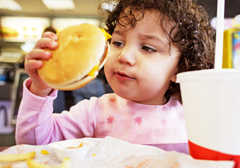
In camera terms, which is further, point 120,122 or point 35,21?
point 35,21

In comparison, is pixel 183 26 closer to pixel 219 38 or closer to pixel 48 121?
pixel 219 38

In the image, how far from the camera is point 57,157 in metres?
1.00

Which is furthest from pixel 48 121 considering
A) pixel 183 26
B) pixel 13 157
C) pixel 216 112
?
pixel 183 26

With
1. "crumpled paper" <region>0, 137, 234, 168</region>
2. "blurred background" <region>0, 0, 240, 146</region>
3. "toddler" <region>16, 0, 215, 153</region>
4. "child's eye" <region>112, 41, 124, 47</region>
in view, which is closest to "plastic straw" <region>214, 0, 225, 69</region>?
"crumpled paper" <region>0, 137, 234, 168</region>

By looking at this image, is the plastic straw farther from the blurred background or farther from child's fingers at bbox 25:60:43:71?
the blurred background

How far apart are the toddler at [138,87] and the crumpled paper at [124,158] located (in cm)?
20

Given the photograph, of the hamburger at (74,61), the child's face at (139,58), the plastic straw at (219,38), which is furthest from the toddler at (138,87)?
the plastic straw at (219,38)

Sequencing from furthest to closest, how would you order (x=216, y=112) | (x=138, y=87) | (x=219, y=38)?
1. (x=138, y=87)
2. (x=219, y=38)
3. (x=216, y=112)

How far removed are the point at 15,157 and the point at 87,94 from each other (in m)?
2.31

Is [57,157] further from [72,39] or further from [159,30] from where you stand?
[159,30]

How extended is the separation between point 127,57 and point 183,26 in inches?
19.8

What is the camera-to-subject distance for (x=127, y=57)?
51.3 inches

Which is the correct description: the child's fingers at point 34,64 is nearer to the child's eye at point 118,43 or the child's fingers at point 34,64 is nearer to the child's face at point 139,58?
the child's face at point 139,58

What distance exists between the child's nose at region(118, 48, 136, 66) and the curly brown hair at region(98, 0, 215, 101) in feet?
0.56
